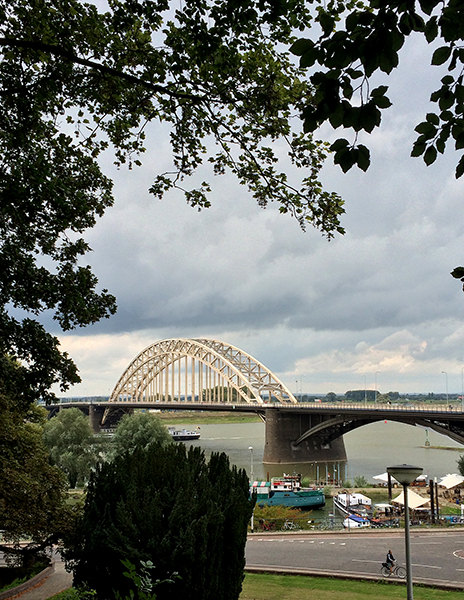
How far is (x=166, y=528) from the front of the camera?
9.41m

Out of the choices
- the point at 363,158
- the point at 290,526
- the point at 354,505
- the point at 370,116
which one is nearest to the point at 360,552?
the point at 290,526

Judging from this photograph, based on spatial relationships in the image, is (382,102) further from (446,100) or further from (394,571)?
(394,571)

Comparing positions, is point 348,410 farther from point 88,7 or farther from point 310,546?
point 88,7

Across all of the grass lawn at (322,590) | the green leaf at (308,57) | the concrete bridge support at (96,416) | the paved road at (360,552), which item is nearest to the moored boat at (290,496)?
the paved road at (360,552)

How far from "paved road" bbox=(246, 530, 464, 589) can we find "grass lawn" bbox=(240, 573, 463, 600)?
0.76 m

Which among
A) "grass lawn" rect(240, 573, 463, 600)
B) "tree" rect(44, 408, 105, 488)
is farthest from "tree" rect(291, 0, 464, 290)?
"tree" rect(44, 408, 105, 488)

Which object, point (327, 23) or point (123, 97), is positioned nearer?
point (327, 23)

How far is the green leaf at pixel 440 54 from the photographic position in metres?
2.95

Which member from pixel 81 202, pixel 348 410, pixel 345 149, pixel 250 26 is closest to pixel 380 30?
pixel 345 149

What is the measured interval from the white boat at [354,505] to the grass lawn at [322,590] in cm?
1491

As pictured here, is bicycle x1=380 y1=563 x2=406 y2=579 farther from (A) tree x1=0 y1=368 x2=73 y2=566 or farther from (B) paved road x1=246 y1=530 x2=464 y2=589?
(A) tree x1=0 y1=368 x2=73 y2=566

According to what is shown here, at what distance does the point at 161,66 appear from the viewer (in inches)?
248

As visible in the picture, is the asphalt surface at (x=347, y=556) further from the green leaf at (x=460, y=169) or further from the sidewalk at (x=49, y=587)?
the green leaf at (x=460, y=169)

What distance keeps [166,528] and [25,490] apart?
3.55 m
